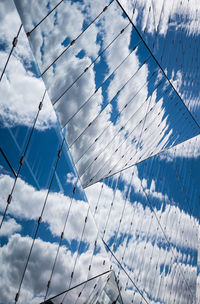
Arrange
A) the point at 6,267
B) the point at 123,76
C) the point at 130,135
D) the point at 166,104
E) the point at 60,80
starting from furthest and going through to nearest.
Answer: the point at 166,104 < the point at 130,135 < the point at 123,76 < the point at 60,80 < the point at 6,267

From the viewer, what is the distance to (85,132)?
1133 centimetres

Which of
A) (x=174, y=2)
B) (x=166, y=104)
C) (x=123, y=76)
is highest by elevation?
(x=174, y=2)

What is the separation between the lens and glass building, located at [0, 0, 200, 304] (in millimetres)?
7125

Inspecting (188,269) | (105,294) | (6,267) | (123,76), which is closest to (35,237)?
(6,267)

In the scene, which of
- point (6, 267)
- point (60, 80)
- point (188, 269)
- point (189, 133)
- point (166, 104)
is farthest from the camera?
point (188, 269)

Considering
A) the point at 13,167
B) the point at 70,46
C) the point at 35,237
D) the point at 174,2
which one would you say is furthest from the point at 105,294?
the point at 174,2

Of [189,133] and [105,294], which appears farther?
[189,133]

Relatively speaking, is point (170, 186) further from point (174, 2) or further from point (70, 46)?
point (70, 46)

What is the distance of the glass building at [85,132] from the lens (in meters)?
7.12

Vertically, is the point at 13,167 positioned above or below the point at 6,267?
above

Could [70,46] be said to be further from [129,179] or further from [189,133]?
[189,133]

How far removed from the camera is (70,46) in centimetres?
830

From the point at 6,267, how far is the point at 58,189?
361 centimetres

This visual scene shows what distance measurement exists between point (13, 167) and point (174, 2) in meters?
10.5
